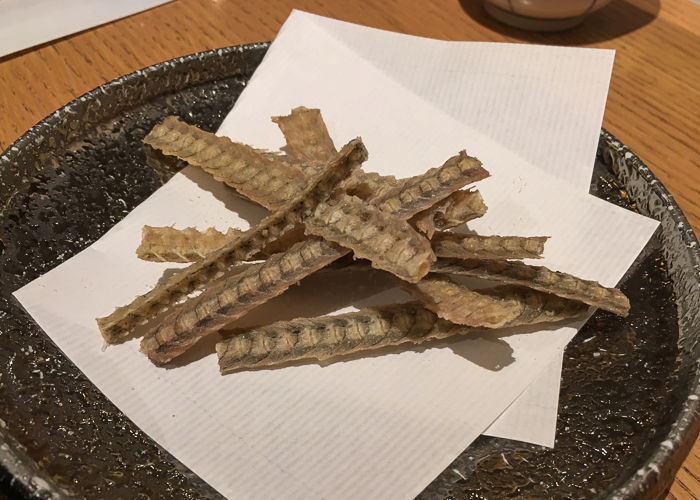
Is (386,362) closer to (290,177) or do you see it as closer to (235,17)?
(290,177)

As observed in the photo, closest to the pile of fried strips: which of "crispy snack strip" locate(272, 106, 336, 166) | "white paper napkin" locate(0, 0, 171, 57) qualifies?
"crispy snack strip" locate(272, 106, 336, 166)

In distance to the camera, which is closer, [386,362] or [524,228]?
[386,362]

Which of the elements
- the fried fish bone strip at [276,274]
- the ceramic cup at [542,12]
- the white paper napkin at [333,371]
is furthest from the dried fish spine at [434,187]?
the ceramic cup at [542,12]

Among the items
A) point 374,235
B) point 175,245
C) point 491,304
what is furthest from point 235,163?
point 491,304

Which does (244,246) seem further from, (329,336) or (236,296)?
(329,336)

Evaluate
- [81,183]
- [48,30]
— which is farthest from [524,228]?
[48,30]

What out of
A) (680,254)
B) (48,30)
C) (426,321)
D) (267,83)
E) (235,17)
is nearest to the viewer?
(426,321)
